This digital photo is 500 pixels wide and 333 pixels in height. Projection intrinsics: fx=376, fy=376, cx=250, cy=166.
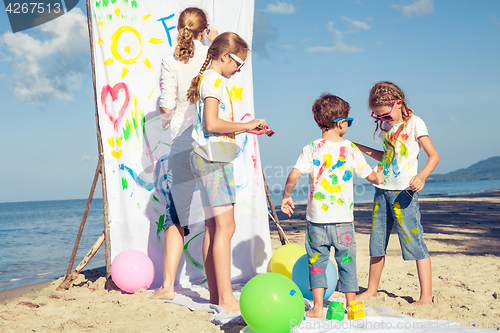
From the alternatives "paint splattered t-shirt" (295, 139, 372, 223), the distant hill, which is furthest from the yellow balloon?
the distant hill

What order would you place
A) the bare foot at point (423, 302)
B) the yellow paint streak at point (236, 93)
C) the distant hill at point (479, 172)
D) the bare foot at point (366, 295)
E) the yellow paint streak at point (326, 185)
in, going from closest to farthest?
1. the yellow paint streak at point (326, 185)
2. the bare foot at point (423, 302)
3. the bare foot at point (366, 295)
4. the yellow paint streak at point (236, 93)
5. the distant hill at point (479, 172)

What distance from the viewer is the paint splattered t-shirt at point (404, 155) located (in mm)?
2812

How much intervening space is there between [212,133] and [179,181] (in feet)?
2.25

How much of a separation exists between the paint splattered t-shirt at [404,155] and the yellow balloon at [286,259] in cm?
88

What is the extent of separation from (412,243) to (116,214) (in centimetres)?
270

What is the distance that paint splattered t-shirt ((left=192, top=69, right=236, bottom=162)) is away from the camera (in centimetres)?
253

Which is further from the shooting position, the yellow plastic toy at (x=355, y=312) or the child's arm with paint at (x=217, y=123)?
the child's arm with paint at (x=217, y=123)

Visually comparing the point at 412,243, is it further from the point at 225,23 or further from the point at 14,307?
the point at 14,307

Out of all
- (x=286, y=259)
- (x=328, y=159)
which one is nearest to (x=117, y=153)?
(x=286, y=259)

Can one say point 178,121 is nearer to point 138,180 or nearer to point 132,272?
point 138,180

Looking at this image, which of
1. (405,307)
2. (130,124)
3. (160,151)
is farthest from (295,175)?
(130,124)

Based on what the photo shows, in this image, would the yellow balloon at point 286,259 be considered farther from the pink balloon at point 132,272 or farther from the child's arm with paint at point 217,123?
the child's arm with paint at point 217,123

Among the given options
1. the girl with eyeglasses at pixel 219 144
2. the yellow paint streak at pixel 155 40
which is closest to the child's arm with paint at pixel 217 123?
the girl with eyeglasses at pixel 219 144

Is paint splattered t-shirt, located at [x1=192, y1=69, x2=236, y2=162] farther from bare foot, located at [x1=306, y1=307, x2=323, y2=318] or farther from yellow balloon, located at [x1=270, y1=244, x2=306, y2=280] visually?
bare foot, located at [x1=306, y1=307, x2=323, y2=318]
